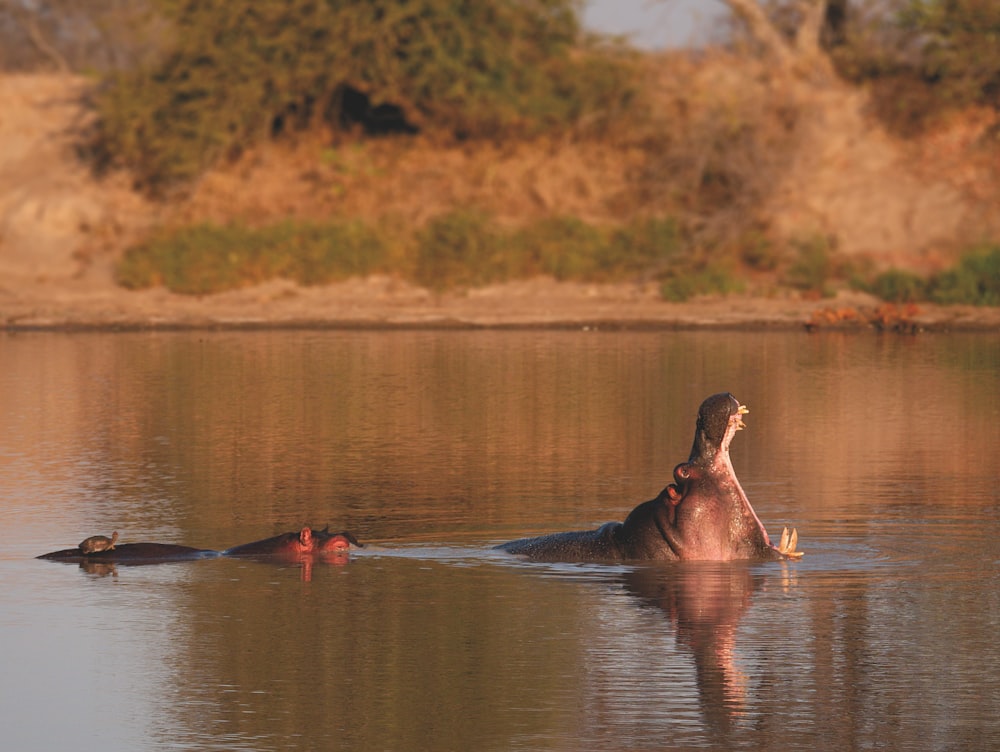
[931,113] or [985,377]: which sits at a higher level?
[931,113]

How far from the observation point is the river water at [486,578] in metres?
8.43

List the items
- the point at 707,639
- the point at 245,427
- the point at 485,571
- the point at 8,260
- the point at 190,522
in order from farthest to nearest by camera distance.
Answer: the point at 8,260 → the point at 245,427 → the point at 190,522 → the point at 485,571 → the point at 707,639

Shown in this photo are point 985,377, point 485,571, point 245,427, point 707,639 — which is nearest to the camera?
point 707,639

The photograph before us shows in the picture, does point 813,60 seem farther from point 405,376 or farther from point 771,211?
point 405,376

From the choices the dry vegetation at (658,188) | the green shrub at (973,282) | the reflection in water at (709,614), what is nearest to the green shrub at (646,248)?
the dry vegetation at (658,188)

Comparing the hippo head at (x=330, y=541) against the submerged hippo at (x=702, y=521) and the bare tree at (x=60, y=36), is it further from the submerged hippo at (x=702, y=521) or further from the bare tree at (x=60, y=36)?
the bare tree at (x=60, y=36)

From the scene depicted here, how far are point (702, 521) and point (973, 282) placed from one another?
72.7 ft

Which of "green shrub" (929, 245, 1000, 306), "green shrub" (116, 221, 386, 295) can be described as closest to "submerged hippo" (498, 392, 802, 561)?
"green shrub" (929, 245, 1000, 306)

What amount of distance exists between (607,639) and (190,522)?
4.57 meters

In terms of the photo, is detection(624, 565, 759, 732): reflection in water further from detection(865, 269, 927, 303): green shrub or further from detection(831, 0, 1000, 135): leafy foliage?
detection(831, 0, 1000, 135): leafy foliage

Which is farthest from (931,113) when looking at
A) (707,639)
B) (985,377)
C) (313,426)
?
(707,639)

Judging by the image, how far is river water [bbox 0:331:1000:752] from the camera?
8.43 m

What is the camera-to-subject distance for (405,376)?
2358 centimetres

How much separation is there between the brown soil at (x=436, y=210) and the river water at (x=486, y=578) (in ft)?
30.8
